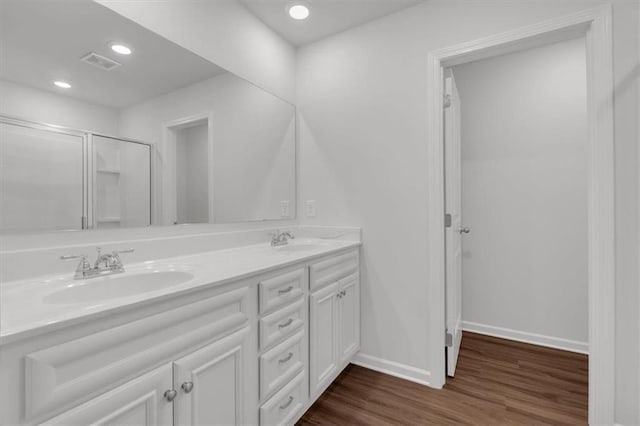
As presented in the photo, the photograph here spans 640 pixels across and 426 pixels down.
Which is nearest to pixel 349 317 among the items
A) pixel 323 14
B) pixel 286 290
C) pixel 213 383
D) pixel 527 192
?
pixel 286 290

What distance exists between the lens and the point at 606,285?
1443mm

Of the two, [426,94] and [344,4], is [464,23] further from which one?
[344,4]

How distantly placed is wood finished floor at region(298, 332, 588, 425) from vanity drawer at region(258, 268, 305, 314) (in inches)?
28.2

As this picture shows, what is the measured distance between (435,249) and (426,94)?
3.19 ft

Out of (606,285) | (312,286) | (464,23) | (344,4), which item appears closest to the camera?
(606,285)

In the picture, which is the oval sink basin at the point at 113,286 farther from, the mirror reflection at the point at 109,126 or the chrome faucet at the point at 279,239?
the chrome faucet at the point at 279,239

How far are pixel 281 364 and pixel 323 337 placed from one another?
374 millimetres

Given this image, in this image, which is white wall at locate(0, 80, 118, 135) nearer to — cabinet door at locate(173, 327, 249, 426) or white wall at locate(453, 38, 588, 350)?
cabinet door at locate(173, 327, 249, 426)

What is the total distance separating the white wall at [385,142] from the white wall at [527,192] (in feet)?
3.48

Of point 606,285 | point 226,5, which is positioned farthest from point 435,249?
point 226,5

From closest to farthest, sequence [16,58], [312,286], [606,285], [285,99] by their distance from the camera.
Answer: [16,58], [606,285], [312,286], [285,99]

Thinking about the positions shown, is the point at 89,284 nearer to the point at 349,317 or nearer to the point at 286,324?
the point at 286,324

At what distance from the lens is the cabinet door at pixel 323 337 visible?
158 cm

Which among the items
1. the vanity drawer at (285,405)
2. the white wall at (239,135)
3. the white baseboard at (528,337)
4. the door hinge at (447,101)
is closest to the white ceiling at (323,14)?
the white wall at (239,135)
